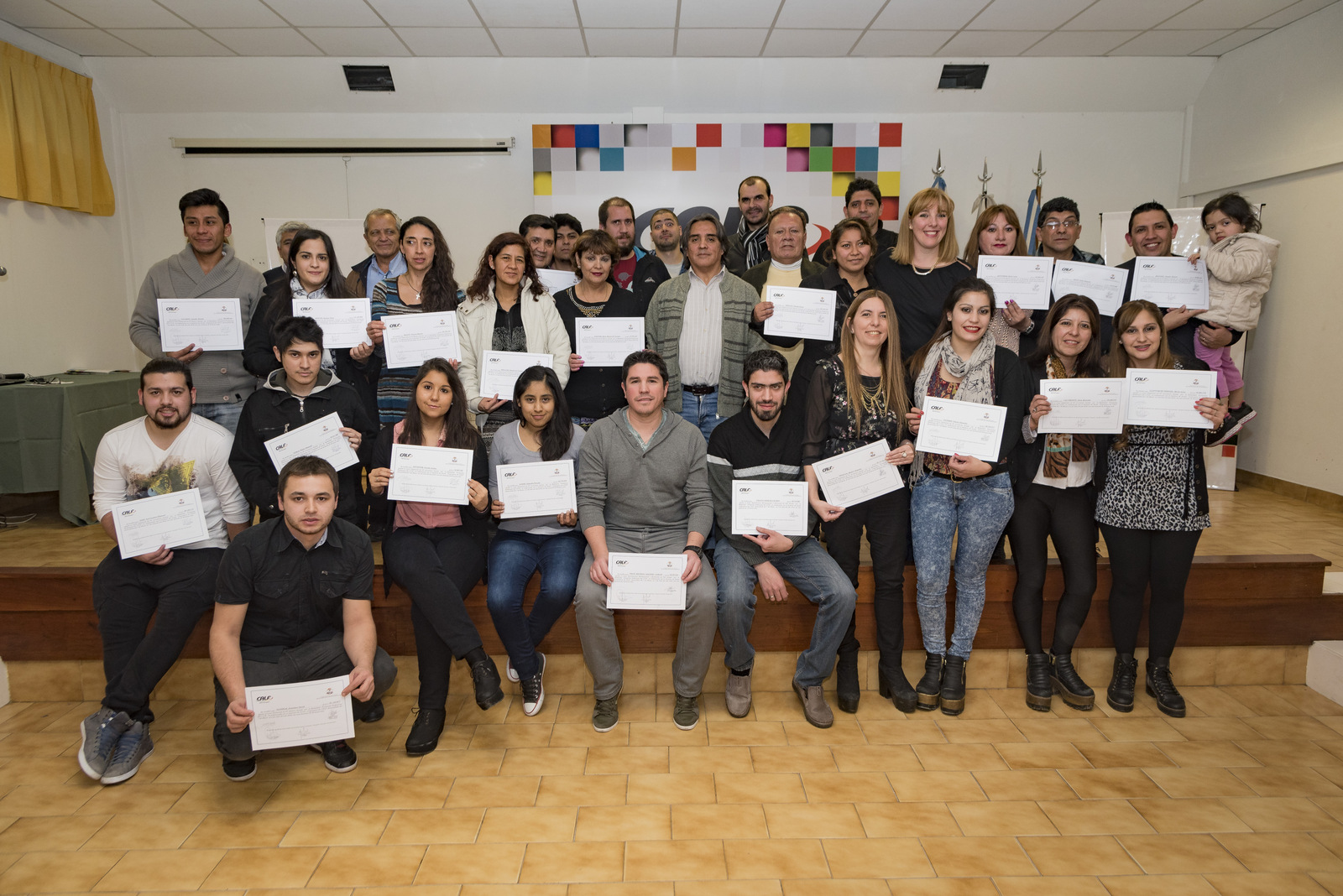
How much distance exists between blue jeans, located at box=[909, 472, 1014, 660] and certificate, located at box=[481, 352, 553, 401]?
1692mm

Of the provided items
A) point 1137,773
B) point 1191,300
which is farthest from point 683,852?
point 1191,300

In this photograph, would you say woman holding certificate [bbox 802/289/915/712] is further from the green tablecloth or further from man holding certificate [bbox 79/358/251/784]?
the green tablecloth

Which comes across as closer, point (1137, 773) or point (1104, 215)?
point (1137, 773)

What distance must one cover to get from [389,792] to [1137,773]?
2513 mm

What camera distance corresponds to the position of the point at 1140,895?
2025mm

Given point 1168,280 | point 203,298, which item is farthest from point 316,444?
point 1168,280

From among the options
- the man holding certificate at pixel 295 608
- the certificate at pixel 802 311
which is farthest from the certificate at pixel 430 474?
the certificate at pixel 802 311

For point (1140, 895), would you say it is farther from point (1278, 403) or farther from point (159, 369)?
point (1278, 403)

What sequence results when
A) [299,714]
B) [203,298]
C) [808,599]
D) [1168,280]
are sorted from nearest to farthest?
[299,714] < [808,599] < [203,298] < [1168,280]

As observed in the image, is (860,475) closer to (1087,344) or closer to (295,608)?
(1087,344)

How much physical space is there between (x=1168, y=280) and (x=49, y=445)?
20.8ft

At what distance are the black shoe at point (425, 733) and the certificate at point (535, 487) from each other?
768mm

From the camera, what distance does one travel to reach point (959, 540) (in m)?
3.01

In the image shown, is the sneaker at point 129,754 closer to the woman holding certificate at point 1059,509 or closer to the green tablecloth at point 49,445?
the green tablecloth at point 49,445
